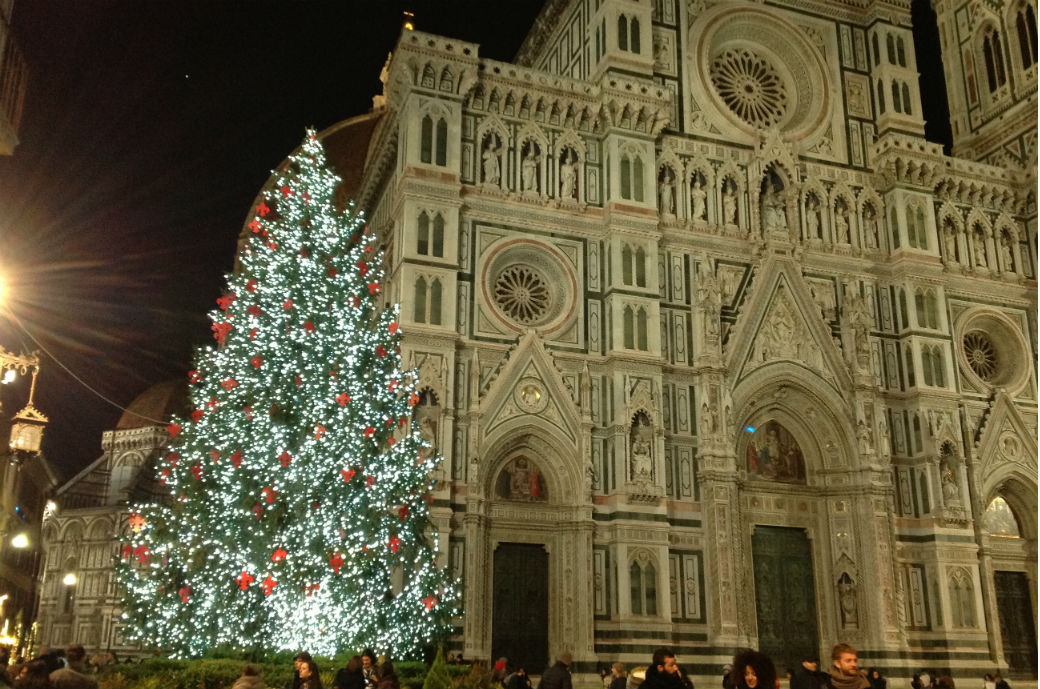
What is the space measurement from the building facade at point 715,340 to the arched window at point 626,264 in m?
0.07

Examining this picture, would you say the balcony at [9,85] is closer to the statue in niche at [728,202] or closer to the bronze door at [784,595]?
the statue in niche at [728,202]

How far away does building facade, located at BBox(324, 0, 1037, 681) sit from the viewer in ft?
79.1

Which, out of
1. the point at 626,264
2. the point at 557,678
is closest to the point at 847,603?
the point at 626,264

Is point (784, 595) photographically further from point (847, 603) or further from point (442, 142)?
point (442, 142)

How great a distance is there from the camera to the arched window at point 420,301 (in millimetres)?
24141

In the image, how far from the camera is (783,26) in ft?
103

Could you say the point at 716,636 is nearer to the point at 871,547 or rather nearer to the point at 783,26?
the point at 871,547

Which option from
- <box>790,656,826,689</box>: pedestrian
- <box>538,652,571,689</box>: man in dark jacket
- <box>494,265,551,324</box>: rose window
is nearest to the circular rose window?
<box>494,265,551,324</box>: rose window

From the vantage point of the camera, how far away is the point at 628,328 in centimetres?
2569

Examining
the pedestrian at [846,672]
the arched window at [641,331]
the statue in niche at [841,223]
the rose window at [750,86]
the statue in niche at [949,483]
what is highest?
the rose window at [750,86]

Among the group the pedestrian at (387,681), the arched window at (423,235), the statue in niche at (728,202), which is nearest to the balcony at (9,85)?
the arched window at (423,235)

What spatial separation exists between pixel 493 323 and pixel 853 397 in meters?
10.3

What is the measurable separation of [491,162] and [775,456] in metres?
11.1

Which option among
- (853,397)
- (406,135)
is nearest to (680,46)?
(406,135)
